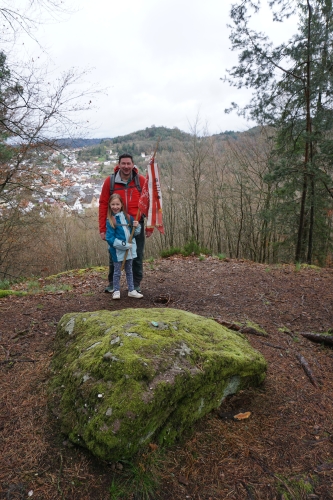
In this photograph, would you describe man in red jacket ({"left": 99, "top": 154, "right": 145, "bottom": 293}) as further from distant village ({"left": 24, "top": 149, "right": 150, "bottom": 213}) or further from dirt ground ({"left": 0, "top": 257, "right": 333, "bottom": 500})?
distant village ({"left": 24, "top": 149, "right": 150, "bottom": 213})

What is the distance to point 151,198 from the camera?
4.77m

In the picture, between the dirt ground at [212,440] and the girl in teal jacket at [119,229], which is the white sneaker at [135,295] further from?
the dirt ground at [212,440]

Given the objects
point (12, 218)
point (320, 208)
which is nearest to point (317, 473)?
point (320, 208)

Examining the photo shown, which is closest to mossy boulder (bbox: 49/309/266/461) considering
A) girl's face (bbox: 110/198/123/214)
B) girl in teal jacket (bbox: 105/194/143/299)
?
girl in teal jacket (bbox: 105/194/143/299)

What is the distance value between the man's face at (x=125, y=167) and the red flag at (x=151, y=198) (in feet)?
0.96

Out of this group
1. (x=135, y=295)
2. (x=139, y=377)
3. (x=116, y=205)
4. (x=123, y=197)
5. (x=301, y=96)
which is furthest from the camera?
(x=301, y=96)

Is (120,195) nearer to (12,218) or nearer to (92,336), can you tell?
(92,336)

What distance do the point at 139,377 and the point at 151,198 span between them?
3143mm

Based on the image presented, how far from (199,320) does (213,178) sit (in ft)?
55.8

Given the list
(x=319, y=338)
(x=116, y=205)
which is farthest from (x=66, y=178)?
(x=319, y=338)

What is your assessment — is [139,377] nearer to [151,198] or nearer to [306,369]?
[306,369]

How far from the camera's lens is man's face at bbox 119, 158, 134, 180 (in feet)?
14.9

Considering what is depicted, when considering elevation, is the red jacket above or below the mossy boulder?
above

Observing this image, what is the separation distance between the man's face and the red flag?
29 cm
